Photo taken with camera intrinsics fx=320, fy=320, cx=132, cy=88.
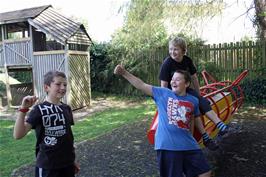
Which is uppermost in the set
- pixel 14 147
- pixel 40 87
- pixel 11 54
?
pixel 11 54

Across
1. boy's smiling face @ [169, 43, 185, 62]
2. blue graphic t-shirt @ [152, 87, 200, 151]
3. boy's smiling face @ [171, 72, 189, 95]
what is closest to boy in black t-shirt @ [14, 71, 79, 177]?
blue graphic t-shirt @ [152, 87, 200, 151]

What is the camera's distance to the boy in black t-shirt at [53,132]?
2.85 metres

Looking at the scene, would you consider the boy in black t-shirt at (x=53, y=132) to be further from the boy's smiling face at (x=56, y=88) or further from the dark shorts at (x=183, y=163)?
the dark shorts at (x=183, y=163)

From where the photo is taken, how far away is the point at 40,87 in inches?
544

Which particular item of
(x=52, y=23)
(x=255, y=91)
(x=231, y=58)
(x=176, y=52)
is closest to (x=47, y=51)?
(x=52, y=23)

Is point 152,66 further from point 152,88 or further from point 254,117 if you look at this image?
point 152,88

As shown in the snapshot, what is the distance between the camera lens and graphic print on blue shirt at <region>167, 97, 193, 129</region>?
3.18m

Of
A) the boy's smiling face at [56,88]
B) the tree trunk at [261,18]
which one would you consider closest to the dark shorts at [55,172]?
the boy's smiling face at [56,88]

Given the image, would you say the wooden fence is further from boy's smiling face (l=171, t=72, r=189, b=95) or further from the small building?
boy's smiling face (l=171, t=72, r=189, b=95)

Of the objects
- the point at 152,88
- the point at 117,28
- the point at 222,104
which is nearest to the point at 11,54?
the point at 117,28

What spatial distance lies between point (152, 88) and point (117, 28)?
12.6 m

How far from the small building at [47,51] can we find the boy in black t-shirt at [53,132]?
10.1 m

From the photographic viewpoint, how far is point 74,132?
855cm

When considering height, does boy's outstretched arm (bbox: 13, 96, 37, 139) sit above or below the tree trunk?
below
